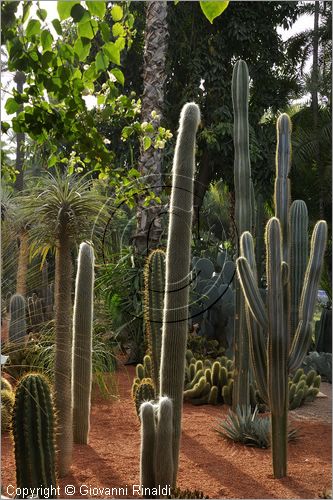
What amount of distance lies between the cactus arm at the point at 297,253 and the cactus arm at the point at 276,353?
0.88 m

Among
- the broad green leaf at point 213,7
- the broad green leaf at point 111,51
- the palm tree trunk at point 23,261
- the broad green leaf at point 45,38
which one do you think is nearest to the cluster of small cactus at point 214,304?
the palm tree trunk at point 23,261

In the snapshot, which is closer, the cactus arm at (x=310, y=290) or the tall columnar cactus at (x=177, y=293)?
the tall columnar cactus at (x=177, y=293)

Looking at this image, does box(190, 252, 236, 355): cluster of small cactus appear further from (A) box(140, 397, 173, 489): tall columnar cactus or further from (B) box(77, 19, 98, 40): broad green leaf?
(B) box(77, 19, 98, 40): broad green leaf

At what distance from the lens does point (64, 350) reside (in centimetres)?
358

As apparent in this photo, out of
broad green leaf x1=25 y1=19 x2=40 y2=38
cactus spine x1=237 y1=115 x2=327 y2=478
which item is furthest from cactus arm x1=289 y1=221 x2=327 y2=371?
broad green leaf x1=25 y1=19 x2=40 y2=38

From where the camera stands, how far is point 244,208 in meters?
4.80

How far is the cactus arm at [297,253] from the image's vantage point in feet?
15.1

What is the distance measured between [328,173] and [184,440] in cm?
1072

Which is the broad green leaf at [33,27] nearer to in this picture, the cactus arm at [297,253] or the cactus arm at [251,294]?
the cactus arm at [251,294]

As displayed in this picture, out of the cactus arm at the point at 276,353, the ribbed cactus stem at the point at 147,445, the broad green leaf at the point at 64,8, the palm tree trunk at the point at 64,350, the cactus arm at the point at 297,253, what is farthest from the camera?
the cactus arm at the point at 297,253

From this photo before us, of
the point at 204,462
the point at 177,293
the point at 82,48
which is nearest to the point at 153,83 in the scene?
the point at 177,293

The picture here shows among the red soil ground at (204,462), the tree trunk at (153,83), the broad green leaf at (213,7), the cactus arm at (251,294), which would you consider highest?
the tree trunk at (153,83)

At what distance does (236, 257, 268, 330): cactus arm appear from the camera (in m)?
3.79

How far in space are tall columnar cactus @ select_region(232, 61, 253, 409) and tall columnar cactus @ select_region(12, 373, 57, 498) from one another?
2.16m
